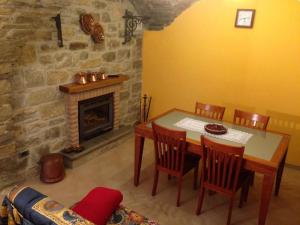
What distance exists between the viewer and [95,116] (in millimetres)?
4316

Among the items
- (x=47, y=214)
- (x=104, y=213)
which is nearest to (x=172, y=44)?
(x=104, y=213)

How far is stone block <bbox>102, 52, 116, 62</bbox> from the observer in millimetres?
4247

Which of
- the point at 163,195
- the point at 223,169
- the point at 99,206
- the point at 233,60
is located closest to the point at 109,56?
the point at 233,60

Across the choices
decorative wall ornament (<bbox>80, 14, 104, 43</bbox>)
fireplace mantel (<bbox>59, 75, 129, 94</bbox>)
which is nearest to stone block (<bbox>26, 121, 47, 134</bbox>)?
fireplace mantel (<bbox>59, 75, 129, 94</bbox>)

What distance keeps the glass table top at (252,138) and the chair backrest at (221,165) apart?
0.64 feet

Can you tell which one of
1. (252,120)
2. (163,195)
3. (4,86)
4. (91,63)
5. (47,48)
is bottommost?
(163,195)

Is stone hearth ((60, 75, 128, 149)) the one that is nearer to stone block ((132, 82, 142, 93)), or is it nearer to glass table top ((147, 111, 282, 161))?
stone block ((132, 82, 142, 93))

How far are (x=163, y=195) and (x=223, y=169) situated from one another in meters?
0.88

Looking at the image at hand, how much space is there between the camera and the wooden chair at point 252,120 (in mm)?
3281

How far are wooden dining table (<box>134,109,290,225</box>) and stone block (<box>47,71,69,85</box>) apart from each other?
1204 millimetres

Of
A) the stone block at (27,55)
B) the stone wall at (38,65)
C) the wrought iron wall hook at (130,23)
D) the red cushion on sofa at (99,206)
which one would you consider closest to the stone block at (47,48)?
the stone wall at (38,65)

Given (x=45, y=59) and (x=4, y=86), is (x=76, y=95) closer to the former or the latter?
(x=45, y=59)

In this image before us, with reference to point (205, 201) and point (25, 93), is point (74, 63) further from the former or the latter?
point (205, 201)

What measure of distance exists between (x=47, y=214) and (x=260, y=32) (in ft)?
11.1
